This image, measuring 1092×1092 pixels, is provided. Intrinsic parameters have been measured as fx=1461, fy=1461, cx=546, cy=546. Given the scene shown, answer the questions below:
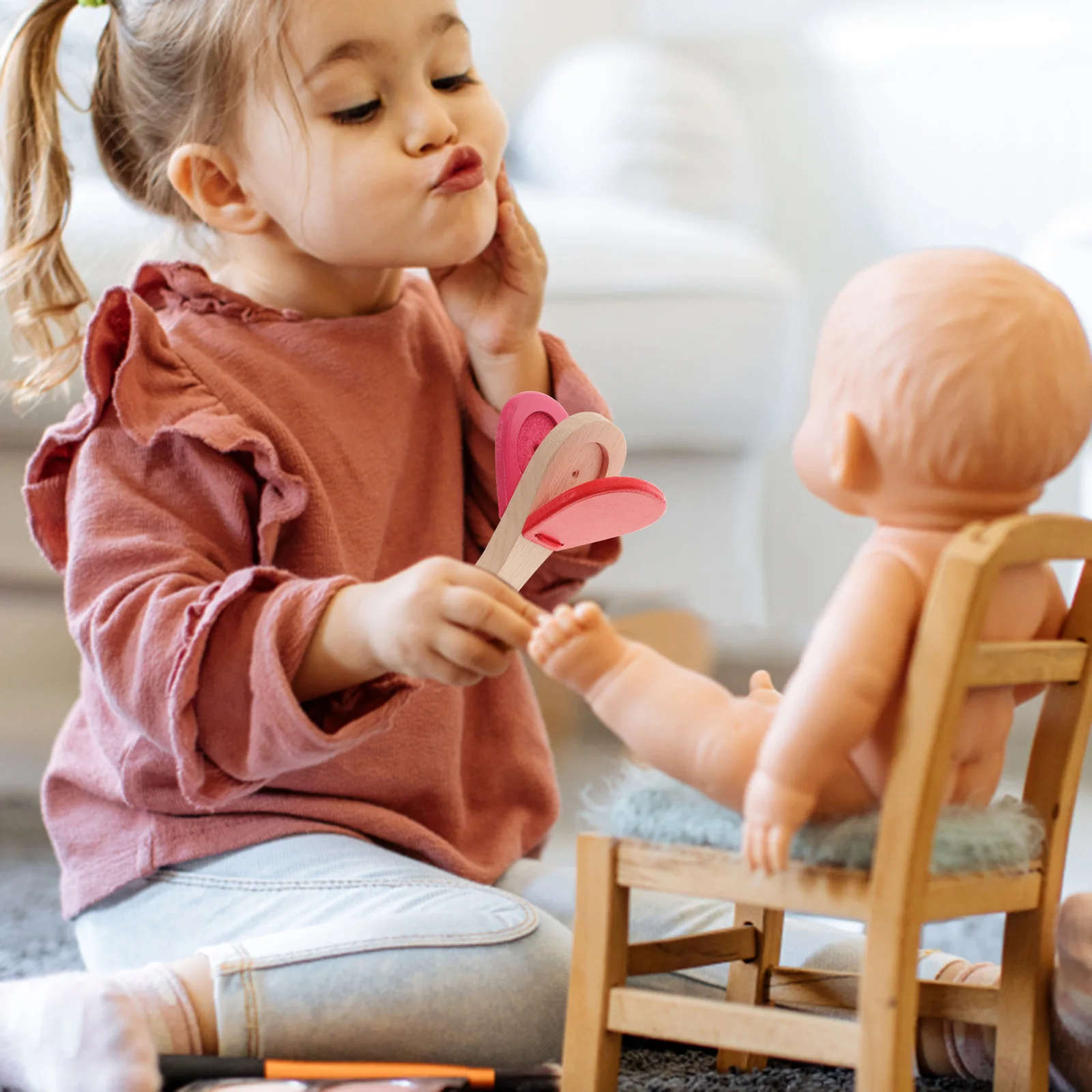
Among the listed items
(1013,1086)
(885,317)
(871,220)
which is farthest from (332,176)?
(871,220)

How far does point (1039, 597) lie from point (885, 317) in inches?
4.8

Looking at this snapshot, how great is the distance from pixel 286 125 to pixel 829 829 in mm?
468

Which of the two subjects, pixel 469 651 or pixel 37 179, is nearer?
pixel 469 651

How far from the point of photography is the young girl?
2.13ft

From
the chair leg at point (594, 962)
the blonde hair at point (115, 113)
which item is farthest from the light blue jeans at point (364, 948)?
the blonde hair at point (115, 113)

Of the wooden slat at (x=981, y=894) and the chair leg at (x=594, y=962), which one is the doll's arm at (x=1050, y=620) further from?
the chair leg at (x=594, y=962)

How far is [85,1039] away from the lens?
0.60 meters

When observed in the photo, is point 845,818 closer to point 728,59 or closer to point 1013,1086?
point 1013,1086

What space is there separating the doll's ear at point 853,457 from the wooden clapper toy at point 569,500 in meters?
0.11

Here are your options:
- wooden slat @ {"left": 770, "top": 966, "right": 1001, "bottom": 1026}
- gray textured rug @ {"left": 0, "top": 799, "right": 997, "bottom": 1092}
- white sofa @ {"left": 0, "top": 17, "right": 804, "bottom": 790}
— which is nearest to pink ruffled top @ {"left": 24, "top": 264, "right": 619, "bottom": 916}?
gray textured rug @ {"left": 0, "top": 799, "right": 997, "bottom": 1092}

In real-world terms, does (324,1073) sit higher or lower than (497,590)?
lower

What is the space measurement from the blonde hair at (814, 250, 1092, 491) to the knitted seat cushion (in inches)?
4.9

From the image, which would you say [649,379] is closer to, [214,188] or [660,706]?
[214,188]

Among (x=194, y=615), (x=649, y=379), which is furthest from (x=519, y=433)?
(x=649, y=379)
